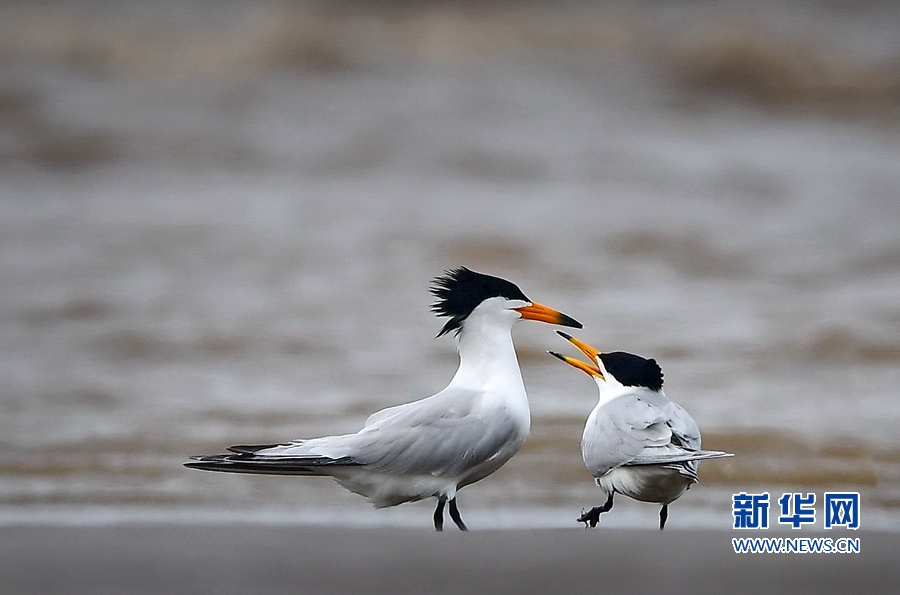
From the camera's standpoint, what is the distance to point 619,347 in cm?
803

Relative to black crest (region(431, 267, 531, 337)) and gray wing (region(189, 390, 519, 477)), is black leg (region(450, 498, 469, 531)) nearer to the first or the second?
gray wing (region(189, 390, 519, 477))

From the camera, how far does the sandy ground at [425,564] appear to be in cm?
345

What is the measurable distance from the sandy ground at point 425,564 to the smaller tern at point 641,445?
0.19m

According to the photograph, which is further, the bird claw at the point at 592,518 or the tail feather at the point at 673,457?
the bird claw at the point at 592,518

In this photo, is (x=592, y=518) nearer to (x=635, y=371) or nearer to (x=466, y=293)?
(x=635, y=371)

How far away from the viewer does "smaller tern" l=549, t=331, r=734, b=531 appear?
4.03 m

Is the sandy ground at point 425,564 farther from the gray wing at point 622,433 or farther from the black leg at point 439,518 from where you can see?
the gray wing at point 622,433

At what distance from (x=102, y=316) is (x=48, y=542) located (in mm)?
5168

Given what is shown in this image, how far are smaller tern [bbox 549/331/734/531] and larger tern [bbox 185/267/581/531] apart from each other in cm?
29

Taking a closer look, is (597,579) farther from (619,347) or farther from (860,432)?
(619,347)

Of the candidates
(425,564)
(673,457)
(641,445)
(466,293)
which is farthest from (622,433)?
(425,564)

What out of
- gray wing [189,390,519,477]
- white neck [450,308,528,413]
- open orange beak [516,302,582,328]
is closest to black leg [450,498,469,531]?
gray wing [189,390,519,477]

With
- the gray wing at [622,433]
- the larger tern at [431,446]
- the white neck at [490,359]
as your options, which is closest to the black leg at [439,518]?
the larger tern at [431,446]

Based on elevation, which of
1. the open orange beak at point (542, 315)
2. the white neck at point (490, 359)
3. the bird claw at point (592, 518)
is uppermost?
the open orange beak at point (542, 315)
